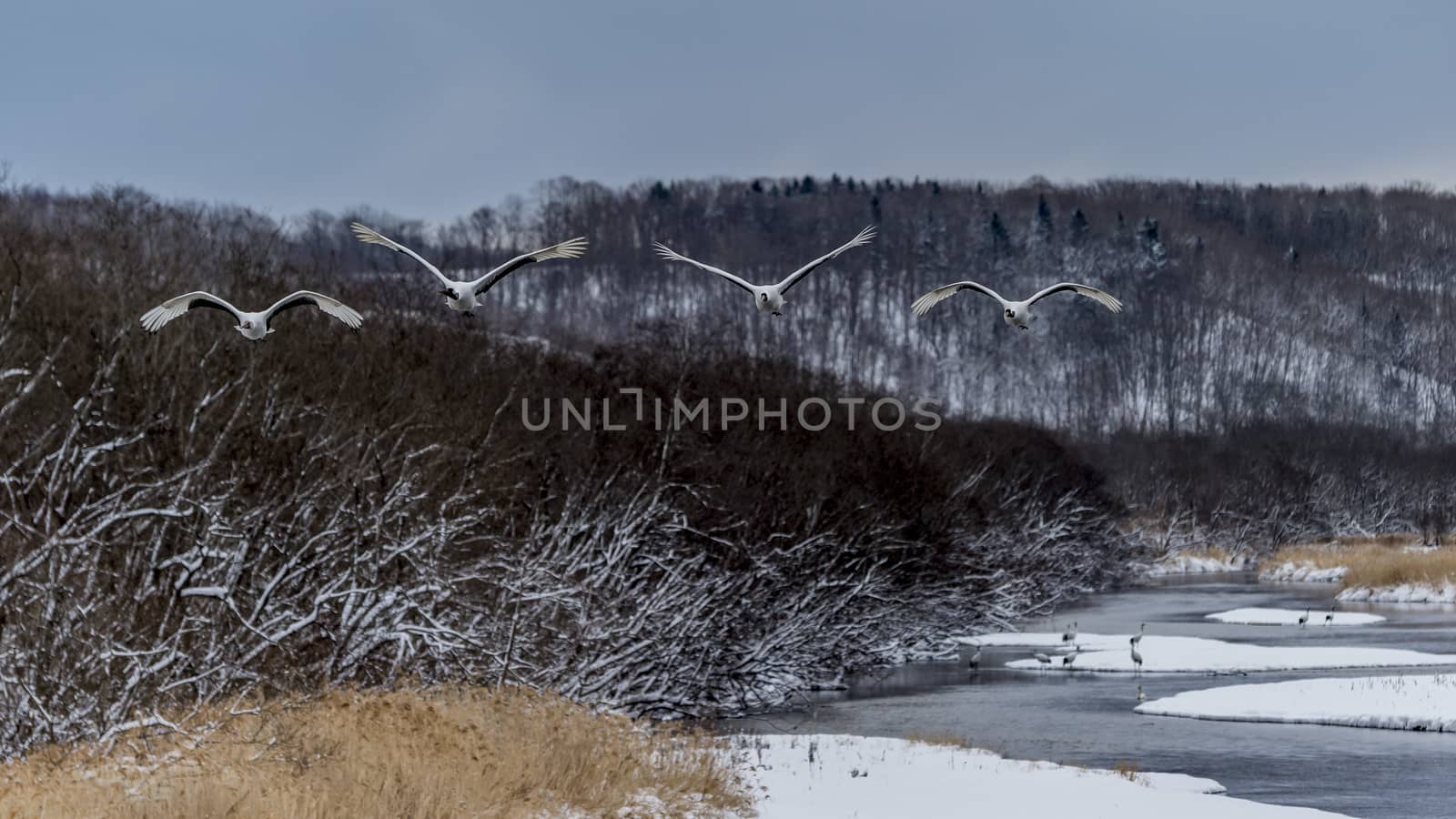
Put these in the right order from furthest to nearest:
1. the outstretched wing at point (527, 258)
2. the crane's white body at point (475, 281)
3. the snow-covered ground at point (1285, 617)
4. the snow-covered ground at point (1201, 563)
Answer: the snow-covered ground at point (1201, 563) → the snow-covered ground at point (1285, 617) → the outstretched wing at point (527, 258) → the crane's white body at point (475, 281)

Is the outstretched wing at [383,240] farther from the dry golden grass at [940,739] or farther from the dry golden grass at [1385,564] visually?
the dry golden grass at [1385,564]

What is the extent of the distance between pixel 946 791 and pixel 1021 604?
41.7m

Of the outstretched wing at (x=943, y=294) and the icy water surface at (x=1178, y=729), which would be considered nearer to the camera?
the outstretched wing at (x=943, y=294)

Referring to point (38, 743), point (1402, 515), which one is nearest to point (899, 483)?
point (38, 743)

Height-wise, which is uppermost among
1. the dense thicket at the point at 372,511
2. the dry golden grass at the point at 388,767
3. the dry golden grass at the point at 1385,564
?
the dense thicket at the point at 372,511

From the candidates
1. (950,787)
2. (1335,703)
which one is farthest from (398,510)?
(1335,703)

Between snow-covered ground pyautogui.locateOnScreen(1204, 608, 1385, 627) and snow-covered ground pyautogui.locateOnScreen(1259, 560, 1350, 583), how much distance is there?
64.5ft

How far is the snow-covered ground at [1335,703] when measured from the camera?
33.7 m

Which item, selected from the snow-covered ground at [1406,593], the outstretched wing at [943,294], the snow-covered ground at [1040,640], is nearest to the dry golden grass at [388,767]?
the outstretched wing at [943,294]

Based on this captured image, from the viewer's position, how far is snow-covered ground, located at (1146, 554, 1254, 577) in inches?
3883

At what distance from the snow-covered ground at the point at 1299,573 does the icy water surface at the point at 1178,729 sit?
79.9ft

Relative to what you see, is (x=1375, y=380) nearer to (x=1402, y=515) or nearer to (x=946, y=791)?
(x=1402, y=515)

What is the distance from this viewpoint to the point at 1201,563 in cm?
10069

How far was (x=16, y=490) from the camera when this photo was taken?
23.3 m
